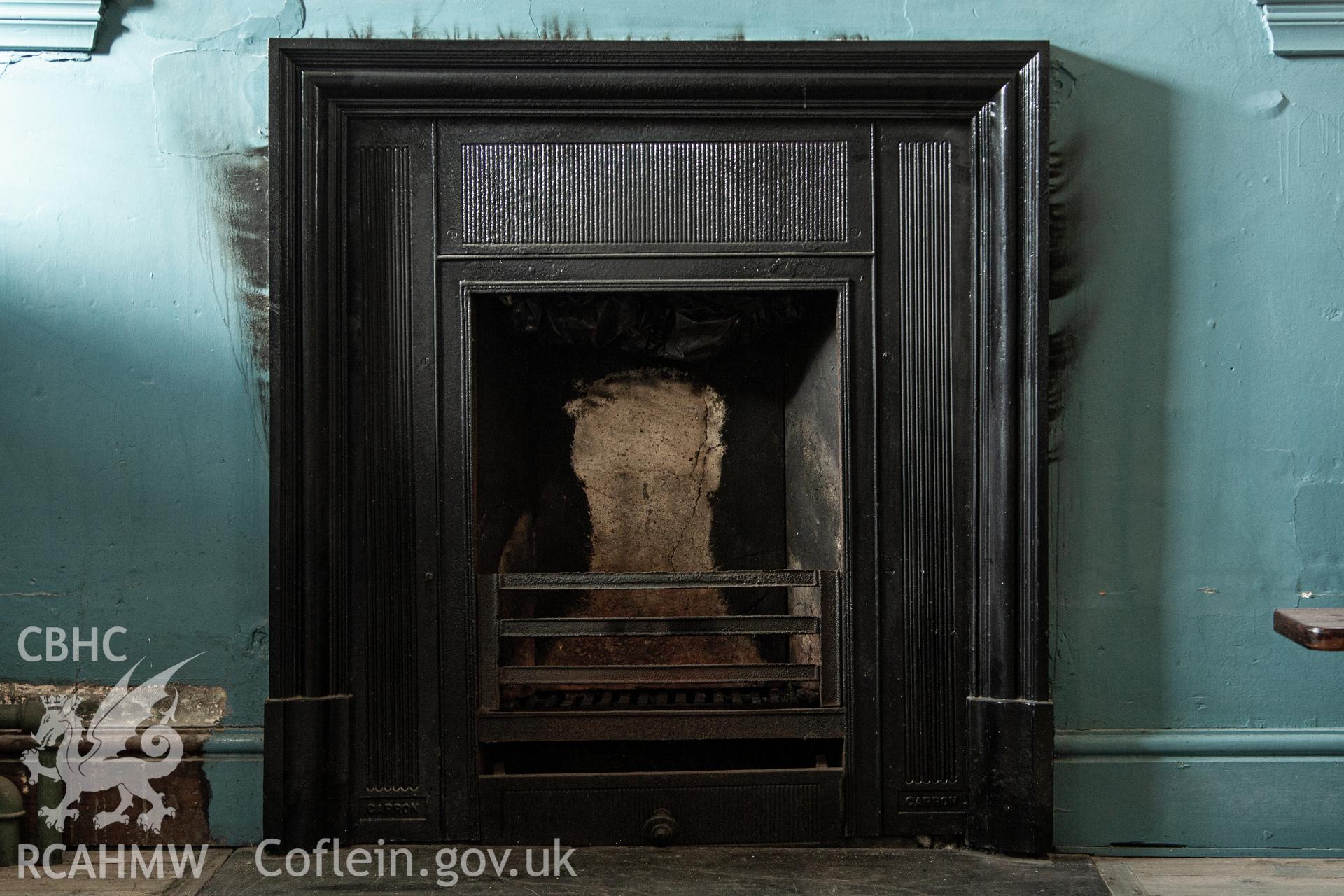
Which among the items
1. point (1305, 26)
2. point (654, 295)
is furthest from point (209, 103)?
point (1305, 26)

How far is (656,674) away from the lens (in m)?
2.07

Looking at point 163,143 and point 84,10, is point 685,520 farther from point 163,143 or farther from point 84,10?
point 84,10

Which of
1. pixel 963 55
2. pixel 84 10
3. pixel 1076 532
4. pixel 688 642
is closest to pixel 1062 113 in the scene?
pixel 963 55

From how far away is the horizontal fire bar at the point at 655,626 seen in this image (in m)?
2.05

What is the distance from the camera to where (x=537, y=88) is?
1.99 meters

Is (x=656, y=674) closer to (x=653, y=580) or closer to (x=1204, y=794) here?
(x=653, y=580)

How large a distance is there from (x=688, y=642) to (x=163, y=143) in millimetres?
1803

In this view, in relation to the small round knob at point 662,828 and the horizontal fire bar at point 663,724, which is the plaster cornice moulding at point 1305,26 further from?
the small round knob at point 662,828

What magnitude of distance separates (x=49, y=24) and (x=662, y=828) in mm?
2323

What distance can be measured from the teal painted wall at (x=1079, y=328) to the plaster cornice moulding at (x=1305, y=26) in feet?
0.10

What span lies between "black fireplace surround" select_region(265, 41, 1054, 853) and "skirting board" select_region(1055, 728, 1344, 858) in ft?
→ 0.44

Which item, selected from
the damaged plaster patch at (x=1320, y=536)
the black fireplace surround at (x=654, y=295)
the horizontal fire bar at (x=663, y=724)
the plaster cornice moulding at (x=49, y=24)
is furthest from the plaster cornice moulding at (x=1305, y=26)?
the plaster cornice moulding at (x=49, y=24)

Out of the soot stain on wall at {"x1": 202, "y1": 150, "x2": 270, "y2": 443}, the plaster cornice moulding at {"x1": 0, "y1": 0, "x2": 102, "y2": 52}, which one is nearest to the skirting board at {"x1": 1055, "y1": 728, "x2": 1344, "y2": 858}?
the soot stain on wall at {"x1": 202, "y1": 150, "x2": 270, "y2": 443}

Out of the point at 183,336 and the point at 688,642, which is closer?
the point at 183,336
